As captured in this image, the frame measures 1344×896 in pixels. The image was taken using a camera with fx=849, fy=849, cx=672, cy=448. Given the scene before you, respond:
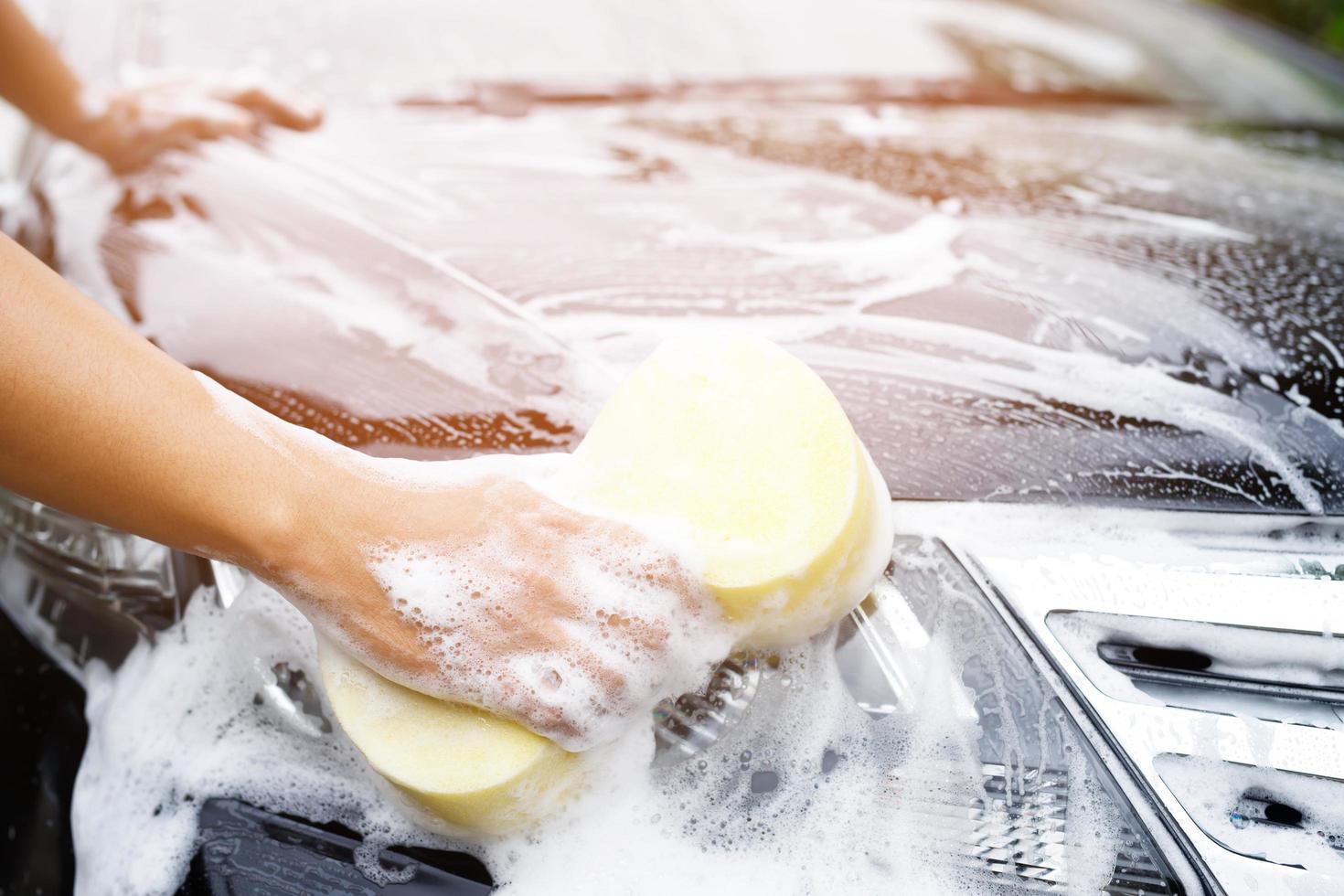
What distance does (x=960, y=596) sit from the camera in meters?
0.87

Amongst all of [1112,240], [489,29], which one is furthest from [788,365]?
[489,29]

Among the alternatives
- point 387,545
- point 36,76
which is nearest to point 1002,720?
point 387,545

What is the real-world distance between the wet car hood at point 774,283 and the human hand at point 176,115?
0.05m

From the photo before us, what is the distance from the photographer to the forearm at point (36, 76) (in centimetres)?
159

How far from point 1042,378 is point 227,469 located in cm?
90

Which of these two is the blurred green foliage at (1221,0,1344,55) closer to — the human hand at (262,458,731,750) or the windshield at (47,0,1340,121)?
the windshield at (47,0,1340,121)

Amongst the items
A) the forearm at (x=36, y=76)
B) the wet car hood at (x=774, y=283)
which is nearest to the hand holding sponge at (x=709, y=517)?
the wet car hood at (x=774, y=283)

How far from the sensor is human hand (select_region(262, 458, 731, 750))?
0.78 m

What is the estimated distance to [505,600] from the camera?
0.78m

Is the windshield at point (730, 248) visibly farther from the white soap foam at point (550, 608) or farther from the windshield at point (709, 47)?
the white soap foam at point (550, 608)

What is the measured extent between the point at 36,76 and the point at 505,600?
5.18ft

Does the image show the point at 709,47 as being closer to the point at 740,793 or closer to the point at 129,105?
the point at 129,105

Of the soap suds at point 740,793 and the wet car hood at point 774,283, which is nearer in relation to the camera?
the soap suds at point 740,793

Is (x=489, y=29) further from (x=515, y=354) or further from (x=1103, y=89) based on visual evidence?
(x=1103, y=89)
